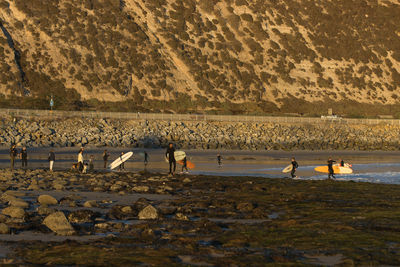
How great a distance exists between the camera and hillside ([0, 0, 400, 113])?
84125mm

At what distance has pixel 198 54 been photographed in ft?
316

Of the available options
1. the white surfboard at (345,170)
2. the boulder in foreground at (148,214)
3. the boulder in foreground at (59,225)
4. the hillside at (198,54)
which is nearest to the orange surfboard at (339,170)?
the white surfboard at (345,170)

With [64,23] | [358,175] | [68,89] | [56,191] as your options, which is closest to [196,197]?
[56,191]

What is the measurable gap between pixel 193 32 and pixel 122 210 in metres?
85.0

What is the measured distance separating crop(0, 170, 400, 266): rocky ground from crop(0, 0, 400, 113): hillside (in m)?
56.7

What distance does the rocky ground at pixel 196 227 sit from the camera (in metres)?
11.5

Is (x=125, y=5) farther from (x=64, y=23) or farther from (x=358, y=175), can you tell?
(x=358, y=175)

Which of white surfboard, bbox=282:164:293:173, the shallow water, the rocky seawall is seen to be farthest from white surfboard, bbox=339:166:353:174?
the rocky seawall

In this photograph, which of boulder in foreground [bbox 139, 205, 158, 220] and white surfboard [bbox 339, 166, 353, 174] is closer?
boulder in foreground [bbox 139, 205, 158, 220]

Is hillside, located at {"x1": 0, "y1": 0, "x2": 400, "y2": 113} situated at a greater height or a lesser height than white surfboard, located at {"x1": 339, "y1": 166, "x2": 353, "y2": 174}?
greater

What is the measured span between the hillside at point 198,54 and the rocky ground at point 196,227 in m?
56.7

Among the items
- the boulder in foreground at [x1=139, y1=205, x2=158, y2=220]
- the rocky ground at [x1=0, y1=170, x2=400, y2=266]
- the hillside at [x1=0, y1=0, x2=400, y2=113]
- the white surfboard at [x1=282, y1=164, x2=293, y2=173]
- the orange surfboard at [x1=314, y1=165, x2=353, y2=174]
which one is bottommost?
the rocky ground at [x1=0, y1=170, x2=400, y2=266]

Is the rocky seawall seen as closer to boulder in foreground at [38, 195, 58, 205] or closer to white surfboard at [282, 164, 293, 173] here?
white surfboard at [282, 164, 293, 173]

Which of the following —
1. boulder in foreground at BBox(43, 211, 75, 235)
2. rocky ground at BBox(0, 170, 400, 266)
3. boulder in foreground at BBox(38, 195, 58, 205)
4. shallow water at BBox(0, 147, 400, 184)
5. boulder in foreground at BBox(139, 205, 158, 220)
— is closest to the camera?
rocky ground at BBox(0, 170, 400, 266)
